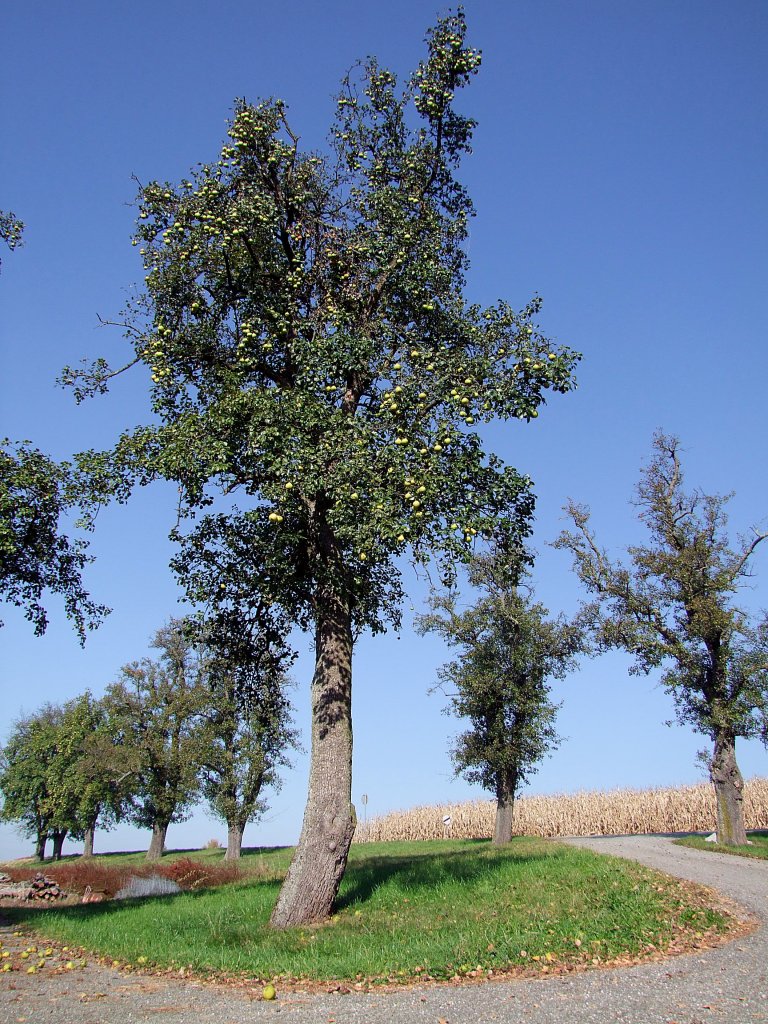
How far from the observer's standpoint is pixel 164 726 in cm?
4212

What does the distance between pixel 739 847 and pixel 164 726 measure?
3175cm

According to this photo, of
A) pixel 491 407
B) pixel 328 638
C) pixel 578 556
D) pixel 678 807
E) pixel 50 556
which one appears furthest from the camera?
pixel 678 807

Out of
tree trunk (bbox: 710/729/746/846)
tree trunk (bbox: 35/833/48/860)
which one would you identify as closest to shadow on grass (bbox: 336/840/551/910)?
tree trunk (bbox: 710/729/746/846)

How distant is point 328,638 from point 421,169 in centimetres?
1155

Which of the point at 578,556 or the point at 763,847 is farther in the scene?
the point at 578,556

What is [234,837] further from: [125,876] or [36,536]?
[36,536]

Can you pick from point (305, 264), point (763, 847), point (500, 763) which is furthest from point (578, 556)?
point (305, 264)

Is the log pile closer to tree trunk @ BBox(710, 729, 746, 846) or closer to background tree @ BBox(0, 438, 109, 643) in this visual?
background tree @ BBox(0, 438, 109, 643)

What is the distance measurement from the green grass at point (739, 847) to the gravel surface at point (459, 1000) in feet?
54.1

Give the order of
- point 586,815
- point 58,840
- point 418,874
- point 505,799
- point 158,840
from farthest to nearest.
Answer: point 58,840 → point 158,840 → point 586,815 → point 505,799 → point 418,874

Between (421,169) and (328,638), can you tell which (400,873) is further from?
(421,169)

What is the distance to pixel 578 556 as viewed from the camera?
31.5 metres

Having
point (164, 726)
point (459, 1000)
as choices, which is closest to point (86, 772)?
Result: point (164, 726)

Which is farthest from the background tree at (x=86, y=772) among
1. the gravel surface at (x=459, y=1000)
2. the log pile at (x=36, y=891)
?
the gravel surface at (x=459, y=1000)
